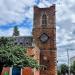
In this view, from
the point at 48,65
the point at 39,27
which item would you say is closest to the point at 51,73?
the point at 48,65

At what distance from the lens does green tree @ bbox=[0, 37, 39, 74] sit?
41.2 metres

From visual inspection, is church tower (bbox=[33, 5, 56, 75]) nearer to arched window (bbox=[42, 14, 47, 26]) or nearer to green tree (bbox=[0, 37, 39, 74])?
arched window (bbox=[42, 14, 47, 26])

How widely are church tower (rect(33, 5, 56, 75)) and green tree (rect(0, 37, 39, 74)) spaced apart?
938 inches

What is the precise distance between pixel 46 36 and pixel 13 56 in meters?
29.0

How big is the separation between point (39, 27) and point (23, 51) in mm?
27624

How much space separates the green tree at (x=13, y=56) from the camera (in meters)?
41.2

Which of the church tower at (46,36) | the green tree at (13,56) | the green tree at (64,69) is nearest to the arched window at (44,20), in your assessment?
the church tower at (46,36)

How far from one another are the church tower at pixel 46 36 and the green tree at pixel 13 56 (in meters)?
23.8

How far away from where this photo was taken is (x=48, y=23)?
70.5m

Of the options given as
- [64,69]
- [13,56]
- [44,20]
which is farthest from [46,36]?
[64,69]

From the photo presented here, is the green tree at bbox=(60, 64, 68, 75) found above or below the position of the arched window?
below

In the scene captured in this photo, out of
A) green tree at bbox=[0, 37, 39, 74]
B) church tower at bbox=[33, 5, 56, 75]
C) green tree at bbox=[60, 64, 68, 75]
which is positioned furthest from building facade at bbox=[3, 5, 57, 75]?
green tree at bbox=[60, 64, 68, 75]

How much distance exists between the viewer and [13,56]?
41.2 metres

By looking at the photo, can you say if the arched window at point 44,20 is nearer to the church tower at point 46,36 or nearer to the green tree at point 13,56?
the church tower at point 46,36
